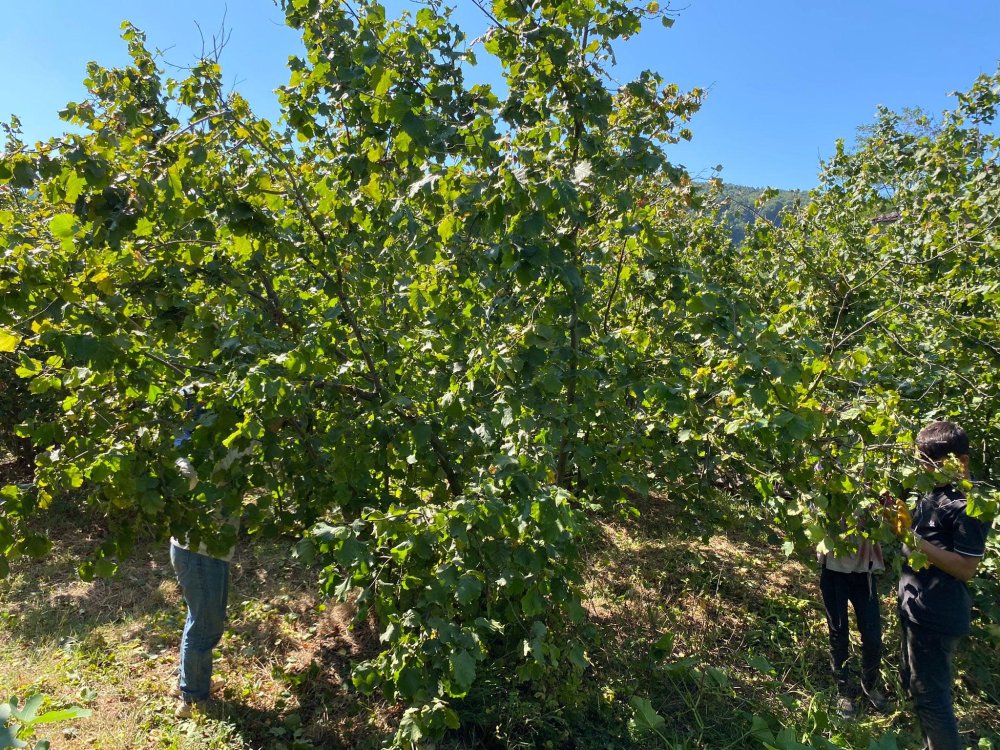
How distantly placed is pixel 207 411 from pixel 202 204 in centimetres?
80

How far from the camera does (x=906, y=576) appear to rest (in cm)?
298

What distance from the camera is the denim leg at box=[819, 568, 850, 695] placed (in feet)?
11.5

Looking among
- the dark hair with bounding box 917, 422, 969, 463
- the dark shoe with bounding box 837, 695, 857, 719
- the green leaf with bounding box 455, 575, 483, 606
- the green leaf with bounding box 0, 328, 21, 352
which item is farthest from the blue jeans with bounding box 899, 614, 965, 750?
the green leaf with bounding box 0, 328, 21, 352

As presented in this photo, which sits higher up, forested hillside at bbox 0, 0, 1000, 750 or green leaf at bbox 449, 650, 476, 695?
forested hillside at bbox 0, 0, 1000, 750

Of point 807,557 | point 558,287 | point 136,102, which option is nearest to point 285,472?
point 558,287

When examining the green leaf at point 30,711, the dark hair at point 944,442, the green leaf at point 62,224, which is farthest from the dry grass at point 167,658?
the dark hair at point 944,442

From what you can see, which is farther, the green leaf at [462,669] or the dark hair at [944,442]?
the dark hair at [944,442]

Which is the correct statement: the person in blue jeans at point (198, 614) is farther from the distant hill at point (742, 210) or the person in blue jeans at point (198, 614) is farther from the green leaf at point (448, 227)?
the distant hill at point (742, 210)

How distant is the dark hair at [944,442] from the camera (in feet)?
8.73

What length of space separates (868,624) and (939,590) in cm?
78

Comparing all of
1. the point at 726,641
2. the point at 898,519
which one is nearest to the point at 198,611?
the point at 898,519

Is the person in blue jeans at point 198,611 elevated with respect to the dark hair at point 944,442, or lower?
lower

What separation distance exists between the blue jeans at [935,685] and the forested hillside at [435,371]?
323 mm

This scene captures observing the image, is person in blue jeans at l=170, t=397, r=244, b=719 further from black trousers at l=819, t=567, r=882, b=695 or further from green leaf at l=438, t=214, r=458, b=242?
black trousers at l=819, t=567, r=882, b=695
